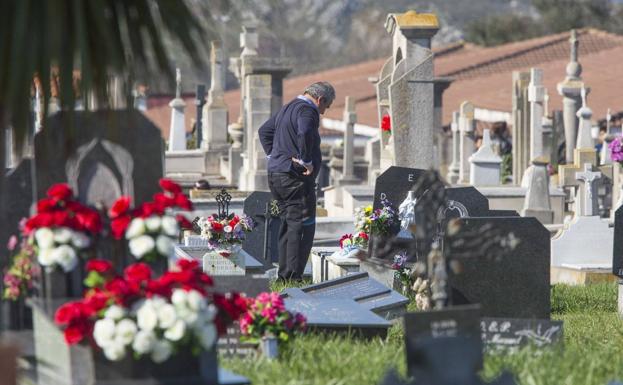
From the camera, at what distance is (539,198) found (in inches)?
805

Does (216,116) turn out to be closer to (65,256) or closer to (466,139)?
(466,139)

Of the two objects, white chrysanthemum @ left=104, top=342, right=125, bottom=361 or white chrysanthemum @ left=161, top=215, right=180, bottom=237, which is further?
white chrysanthemum @ left=161, top=215, right=180, bottom=237

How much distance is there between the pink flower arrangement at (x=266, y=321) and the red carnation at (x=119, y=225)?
168cm

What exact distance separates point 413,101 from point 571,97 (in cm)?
1611

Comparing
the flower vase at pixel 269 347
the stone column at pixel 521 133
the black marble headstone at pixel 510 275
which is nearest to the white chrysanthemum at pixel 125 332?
the flower vase at pixel 269 347

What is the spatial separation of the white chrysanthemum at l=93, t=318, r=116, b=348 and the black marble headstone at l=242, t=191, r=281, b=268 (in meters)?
8.25

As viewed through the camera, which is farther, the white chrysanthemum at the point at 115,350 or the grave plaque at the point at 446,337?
the grave plaque at the point at 446,337

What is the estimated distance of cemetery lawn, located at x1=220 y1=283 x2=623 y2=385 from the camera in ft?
24.0

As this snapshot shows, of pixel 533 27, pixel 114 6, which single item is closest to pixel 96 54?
pixel 114 6

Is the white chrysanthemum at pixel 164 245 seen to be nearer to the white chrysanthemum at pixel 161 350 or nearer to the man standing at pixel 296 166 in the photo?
the white chrysanthemum at pixel 161 350

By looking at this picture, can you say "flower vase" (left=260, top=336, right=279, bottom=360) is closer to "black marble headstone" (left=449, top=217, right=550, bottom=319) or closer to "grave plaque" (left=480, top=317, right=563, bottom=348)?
"grave plaque" (left=480, top=317, right=563, bottom=348)

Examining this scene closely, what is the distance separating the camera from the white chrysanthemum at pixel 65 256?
6551mm

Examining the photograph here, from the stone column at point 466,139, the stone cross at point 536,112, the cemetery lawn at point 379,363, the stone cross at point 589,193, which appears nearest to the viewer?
the cemetery lawn at point 379,363

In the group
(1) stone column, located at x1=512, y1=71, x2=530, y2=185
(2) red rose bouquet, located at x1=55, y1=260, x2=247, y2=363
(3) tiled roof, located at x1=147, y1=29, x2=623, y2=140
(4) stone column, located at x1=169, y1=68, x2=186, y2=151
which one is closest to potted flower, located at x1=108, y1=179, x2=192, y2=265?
(2) red rose bouquet, located at x1=55, y1=260, x2=247, y2=363
